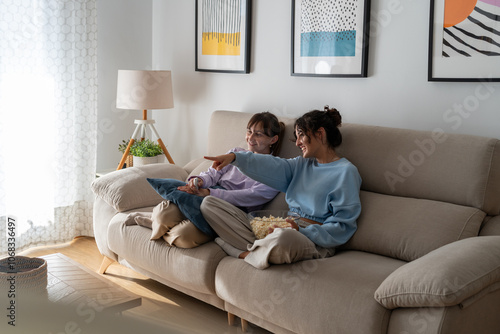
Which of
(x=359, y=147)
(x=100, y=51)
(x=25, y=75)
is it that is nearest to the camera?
(x=359, y=147)

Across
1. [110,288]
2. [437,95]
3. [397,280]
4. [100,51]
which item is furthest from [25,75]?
[397,280]

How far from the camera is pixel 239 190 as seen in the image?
287 centimetres

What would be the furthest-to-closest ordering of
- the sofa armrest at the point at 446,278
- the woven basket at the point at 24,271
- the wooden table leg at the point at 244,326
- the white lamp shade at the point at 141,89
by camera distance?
the white lamp shade at the point at 141,89 → the wooden table leg at the point at 244,326 → the sofa armrest at the point at 446,278 → the woven basket at the point at 24,271

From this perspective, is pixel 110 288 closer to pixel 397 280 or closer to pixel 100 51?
pixel 397 280

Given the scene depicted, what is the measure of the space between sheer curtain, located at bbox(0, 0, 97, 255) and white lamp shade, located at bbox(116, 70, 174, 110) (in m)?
0.32

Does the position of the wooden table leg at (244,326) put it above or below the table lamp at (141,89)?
below

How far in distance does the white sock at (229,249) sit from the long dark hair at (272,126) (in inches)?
26.1

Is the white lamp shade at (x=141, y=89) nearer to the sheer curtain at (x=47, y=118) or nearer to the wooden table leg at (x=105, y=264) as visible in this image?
the sheer curtain at (x=47, y=118)

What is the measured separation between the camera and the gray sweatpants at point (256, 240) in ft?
7.07

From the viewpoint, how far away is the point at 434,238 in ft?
7.11

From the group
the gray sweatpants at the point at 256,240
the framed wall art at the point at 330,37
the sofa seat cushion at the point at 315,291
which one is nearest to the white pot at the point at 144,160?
the framed wall art at the point at 330,37

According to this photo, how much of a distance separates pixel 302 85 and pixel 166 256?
4.46 ft

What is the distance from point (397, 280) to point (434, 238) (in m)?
0.47

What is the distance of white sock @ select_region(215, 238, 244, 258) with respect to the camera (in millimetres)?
2404
